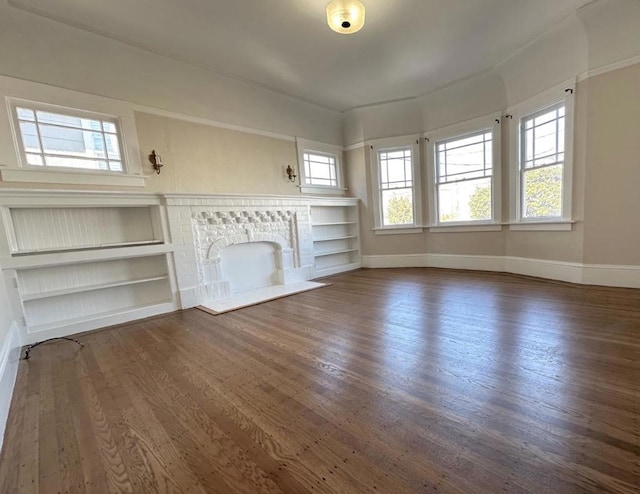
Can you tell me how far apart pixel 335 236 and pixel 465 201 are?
2.63 meters

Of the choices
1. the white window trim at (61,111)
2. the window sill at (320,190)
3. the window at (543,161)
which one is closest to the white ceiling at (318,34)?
the white window trim at (61,111)

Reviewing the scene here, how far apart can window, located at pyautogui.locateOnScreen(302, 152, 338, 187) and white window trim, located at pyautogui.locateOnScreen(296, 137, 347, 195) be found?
0.22ft

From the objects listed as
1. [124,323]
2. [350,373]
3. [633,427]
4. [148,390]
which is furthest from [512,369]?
[124,323]

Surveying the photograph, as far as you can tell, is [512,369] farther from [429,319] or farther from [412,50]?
[412,50]

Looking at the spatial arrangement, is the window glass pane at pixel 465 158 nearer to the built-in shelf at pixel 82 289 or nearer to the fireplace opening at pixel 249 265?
the fireplace opening at pixel 249 265

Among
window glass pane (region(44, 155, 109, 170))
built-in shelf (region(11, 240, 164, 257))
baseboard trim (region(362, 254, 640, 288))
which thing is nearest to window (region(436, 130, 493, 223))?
baseboard trim (region(362, 254, 640, 288))

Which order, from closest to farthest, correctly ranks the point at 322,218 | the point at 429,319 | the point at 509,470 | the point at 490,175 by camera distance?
the point at 509,470, the point at 429,319, the point at 490,175, the point at 322,218

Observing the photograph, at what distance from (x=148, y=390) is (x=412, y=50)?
490cm

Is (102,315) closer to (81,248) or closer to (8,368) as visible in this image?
(81,248)

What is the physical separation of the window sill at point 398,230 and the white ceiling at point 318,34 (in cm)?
269

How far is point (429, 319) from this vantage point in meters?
2.86

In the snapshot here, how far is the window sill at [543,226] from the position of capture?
12.9 feet

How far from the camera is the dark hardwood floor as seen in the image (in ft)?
3.75

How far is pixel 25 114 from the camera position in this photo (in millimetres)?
3012
